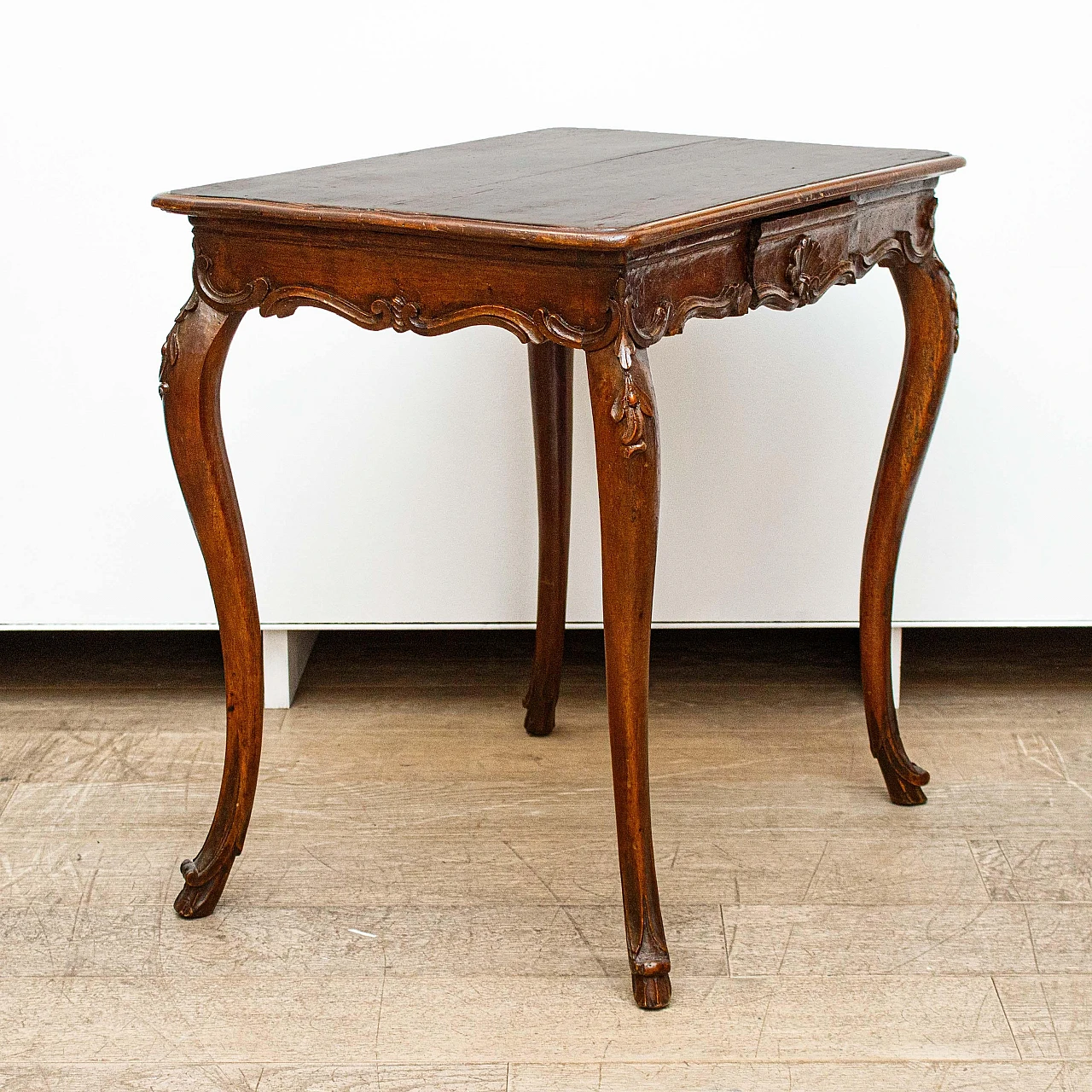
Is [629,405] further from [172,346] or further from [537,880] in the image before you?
[537,880]

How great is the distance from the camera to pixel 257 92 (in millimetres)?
1765

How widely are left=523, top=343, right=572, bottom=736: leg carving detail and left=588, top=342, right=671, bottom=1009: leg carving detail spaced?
52 centimetres

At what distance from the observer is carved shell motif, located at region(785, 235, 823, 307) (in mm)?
1265

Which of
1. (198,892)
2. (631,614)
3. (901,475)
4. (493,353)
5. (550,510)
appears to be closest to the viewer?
(631,614)

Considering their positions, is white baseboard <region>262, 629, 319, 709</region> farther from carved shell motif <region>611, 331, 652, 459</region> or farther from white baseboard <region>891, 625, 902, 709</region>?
Answer: carved shell motif <region>611, 331, 652, 459</region>

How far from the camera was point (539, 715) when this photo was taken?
6.09 ft

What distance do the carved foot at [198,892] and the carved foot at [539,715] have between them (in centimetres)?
52

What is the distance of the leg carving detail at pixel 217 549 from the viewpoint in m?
1.28

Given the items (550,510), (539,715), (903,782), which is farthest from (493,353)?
(903,782)

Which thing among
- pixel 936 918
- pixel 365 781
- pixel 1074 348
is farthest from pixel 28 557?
pixel 1074 348

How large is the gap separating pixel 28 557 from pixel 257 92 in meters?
0.67

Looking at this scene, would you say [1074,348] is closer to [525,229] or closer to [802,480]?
[802,480]

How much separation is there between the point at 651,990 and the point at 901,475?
63 cm

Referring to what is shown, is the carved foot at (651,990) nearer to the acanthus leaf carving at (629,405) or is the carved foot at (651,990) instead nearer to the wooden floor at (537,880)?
the wooden floor at (537,880)
